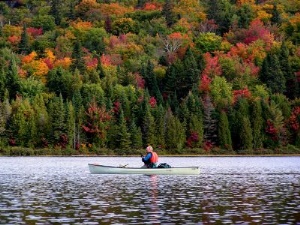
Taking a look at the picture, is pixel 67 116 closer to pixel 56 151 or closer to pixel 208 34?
pixel 56 151

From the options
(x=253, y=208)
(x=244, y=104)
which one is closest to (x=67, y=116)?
(x=244, y=104)

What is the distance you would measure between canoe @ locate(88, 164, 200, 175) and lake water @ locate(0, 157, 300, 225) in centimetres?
169

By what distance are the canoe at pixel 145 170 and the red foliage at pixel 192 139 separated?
62.9 meters

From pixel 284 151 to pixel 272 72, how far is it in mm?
26067

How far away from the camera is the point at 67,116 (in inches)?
5458

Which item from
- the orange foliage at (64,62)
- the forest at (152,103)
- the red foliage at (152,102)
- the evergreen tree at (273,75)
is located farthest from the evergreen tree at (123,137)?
the orange foliage at (64,62)

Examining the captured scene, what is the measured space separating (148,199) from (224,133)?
89.8 m

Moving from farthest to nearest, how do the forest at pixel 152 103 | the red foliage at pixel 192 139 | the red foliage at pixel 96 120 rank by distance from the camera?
the red foliage at pixel 96 120, the red foliage at pixel 192 139, the forest at pixel 152 103

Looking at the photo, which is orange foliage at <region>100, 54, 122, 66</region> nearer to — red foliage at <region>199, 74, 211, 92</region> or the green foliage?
the green foliage

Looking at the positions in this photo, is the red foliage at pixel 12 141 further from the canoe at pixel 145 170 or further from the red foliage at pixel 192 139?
the canoe at pixel 145 170

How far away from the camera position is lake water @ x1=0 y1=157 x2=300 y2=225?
41250 millimetres

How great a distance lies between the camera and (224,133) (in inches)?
5497

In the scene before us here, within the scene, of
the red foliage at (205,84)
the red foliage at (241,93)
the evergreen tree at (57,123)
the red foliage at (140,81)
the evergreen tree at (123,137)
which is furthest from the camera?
the red foliage at (140,81)

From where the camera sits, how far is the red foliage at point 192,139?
5512 inches
